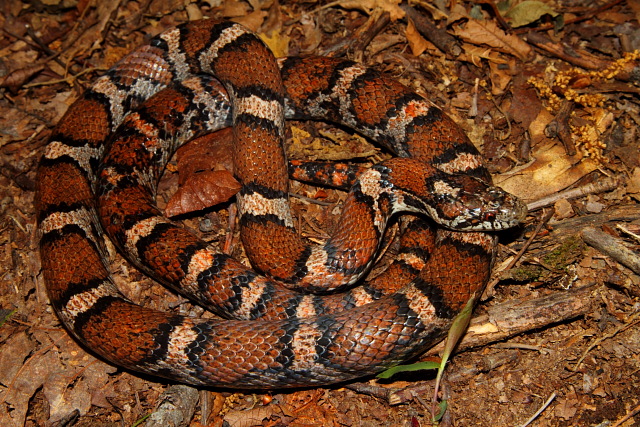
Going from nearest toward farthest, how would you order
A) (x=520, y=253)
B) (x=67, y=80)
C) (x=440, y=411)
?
(x=440, y=411) < (x=520, y=253) < (x=67, y=80)

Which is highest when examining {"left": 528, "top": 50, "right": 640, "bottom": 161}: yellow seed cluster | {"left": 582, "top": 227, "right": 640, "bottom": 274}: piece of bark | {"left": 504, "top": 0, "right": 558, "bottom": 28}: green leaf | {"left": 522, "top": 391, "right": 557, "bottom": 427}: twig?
{"left": 504, "top": 0, "right": 558, "bottom": 28}: green leaf

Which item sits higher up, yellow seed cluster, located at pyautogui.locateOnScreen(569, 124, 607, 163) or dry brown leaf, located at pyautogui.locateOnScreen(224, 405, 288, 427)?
yellow seed cluster, located at pyautogui.locateOnScreen(569, 124, 607, 163)

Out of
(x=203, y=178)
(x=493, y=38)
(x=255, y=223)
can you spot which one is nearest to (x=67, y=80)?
(x=203, y=178)

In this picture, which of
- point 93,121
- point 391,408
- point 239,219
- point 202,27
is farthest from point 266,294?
point 202,27

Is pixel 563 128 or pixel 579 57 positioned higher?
pixel 579 57

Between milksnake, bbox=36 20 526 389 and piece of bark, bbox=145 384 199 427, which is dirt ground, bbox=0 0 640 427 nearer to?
piece of bark, bbox=145 384 199 427

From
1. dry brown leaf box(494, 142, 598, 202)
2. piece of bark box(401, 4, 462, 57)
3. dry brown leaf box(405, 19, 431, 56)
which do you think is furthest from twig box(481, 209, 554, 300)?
dry brown leaf box(405, 19, 431, 56)

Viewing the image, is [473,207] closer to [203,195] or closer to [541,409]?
[541,409]

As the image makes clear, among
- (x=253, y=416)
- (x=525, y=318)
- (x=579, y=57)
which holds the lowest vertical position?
(x=253, y=416)

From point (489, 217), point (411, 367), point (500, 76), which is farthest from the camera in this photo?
point (500, 76)
